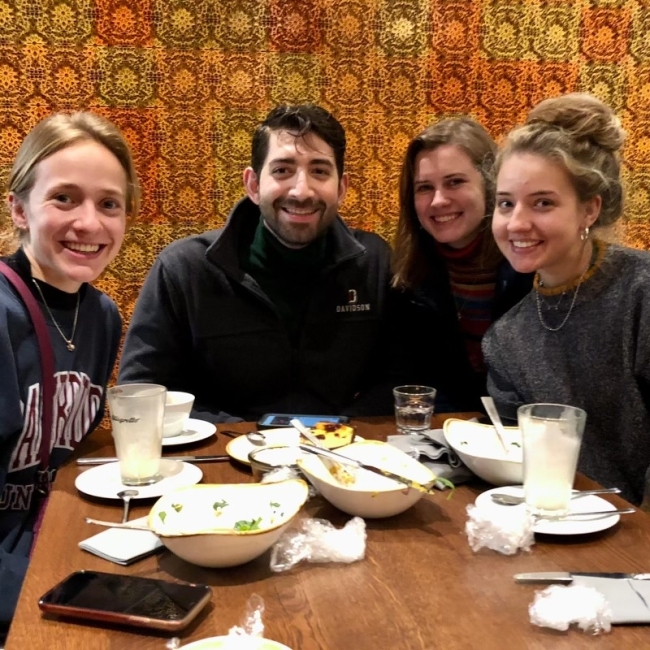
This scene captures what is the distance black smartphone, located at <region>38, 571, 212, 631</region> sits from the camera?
72cm

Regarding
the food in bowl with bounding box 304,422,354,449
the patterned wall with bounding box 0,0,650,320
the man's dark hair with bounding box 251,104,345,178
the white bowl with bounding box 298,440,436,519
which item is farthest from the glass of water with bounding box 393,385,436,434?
the patterned wall with bounding box 0,0,650,320

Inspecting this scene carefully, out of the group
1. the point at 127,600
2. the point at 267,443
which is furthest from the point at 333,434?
the point at 127,600

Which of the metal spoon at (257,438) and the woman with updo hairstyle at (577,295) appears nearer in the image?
the metal spoon at (257,438)

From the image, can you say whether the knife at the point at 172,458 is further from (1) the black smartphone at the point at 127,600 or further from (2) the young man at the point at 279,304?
(2) the young man at the point at 279,304

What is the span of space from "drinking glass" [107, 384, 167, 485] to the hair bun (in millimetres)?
1128

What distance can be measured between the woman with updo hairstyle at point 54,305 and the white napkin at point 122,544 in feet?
1.30

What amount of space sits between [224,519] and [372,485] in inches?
9.1

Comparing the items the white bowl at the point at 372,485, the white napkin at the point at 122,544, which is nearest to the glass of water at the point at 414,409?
the white bowl at the point at 372,485

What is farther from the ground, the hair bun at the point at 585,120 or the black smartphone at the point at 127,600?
the hair bun at the point at 585,120

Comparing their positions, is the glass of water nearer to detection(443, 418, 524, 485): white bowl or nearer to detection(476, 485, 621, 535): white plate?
detection(443, 418, 524, 485): white bowl

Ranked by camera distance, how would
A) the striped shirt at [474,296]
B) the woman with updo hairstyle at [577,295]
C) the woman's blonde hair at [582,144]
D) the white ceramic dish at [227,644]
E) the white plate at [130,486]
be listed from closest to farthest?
the white ceramic dish at [227,644] → the white plate at [130,486] → the woman with updo hairstyle at [577,295] → the woman's blonde hair at [582,144] → the striped shirt at [474,296]

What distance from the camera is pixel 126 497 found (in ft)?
3.35

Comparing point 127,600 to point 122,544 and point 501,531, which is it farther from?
point 501,531

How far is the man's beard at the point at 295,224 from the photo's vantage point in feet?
6.82
